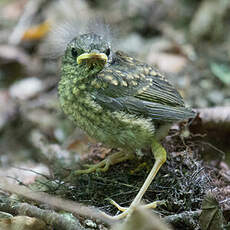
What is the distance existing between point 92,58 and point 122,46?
4.15 ft

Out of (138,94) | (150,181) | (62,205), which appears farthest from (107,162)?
(62,205)

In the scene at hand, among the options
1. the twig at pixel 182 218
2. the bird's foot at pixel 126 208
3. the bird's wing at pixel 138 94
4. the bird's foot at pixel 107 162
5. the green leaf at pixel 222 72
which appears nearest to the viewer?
the twig at pixel 182 218

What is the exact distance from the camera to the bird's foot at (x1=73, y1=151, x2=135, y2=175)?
3512mm

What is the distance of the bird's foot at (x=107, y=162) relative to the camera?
3.51m

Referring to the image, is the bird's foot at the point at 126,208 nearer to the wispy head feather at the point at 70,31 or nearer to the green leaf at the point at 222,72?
the wispy head feather at the point at 70,31

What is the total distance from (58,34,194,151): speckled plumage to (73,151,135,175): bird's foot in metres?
0.38

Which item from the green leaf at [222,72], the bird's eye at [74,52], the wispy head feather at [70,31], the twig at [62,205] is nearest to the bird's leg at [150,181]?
the twig at [62,205]

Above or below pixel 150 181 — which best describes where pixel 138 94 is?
above

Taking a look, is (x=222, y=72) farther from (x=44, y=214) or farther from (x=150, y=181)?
(x=44, y=214)

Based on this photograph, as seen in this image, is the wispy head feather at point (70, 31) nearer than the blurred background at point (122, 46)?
Yes

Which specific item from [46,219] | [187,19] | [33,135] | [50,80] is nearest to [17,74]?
[50,80]

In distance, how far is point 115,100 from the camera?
3.16 m

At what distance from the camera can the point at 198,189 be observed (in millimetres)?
3051

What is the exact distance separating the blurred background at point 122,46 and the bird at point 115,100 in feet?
2.19
